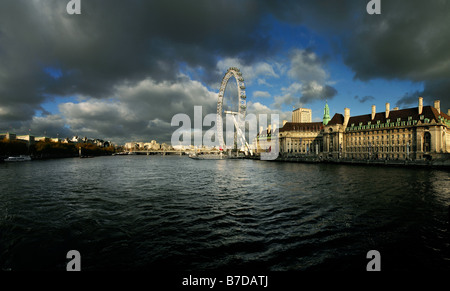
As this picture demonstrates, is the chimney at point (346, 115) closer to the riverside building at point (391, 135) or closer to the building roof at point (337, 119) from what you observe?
the riverside building at point (391, 135)

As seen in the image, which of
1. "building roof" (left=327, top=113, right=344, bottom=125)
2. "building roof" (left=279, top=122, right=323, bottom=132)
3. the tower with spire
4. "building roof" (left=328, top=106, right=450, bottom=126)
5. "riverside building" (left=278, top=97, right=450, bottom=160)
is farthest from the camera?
"building roof" (left=279, top=122, right=323, bottom=132)

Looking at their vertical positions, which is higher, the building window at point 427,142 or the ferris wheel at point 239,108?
the ferris wheel at point 239,108

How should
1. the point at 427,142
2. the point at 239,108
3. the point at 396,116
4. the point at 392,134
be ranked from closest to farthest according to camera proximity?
the point at 427,142, the point at 392,134, the point at 396,116, the point at 239,108

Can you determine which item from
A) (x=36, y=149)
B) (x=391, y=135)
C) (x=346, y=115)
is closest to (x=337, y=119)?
(x=346, y=115)

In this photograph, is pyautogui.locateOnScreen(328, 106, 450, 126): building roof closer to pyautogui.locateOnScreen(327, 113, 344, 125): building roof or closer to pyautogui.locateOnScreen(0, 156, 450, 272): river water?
pyautogui.locateOnScreen(327, 113, 344, 125): building roof

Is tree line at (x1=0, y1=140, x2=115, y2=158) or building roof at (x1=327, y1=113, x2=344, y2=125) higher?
building roof at (x1=327, y1=113, x2=344, y2=125)

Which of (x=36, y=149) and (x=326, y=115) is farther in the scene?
(x=326, y=115)

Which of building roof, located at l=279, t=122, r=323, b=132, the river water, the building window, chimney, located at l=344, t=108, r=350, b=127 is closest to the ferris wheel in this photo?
building roof, located at l=279, t=122, r=323, b=132

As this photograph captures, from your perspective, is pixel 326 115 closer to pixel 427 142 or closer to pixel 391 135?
pixel 391 135

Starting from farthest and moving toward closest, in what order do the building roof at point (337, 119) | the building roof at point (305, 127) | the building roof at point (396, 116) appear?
the building roof at point (305, 127)
the building roof at point (337, 119)
the building roof at point (396, 116)

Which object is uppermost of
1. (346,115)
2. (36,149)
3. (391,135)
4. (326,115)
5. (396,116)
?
(326,115)

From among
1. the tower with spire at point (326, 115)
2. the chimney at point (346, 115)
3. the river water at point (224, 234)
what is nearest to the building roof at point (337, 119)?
the chimney at point (346, 115)
